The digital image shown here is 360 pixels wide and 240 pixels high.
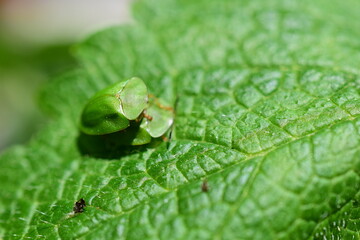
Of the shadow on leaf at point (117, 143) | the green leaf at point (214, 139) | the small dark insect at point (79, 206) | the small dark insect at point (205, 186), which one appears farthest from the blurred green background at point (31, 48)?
the small dark insect at point (205, 186)

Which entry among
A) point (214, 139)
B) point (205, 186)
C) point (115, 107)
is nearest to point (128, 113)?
point (115, 107)

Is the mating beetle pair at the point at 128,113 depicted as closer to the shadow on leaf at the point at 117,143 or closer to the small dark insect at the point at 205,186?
the shadow on leaf at the point at 117,143

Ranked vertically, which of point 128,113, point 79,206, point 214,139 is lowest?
point 79,206

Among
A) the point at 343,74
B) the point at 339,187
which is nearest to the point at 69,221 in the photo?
the point at 339,187

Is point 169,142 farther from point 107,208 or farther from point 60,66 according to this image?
point 60,66

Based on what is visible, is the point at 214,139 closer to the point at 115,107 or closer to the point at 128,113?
the point at 128,113

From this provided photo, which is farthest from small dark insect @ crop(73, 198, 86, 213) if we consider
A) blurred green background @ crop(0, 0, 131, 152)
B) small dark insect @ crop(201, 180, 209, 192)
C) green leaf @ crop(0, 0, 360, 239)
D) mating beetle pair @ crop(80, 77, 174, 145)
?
blurred green background @ crop(0, 0, 131, 152)
